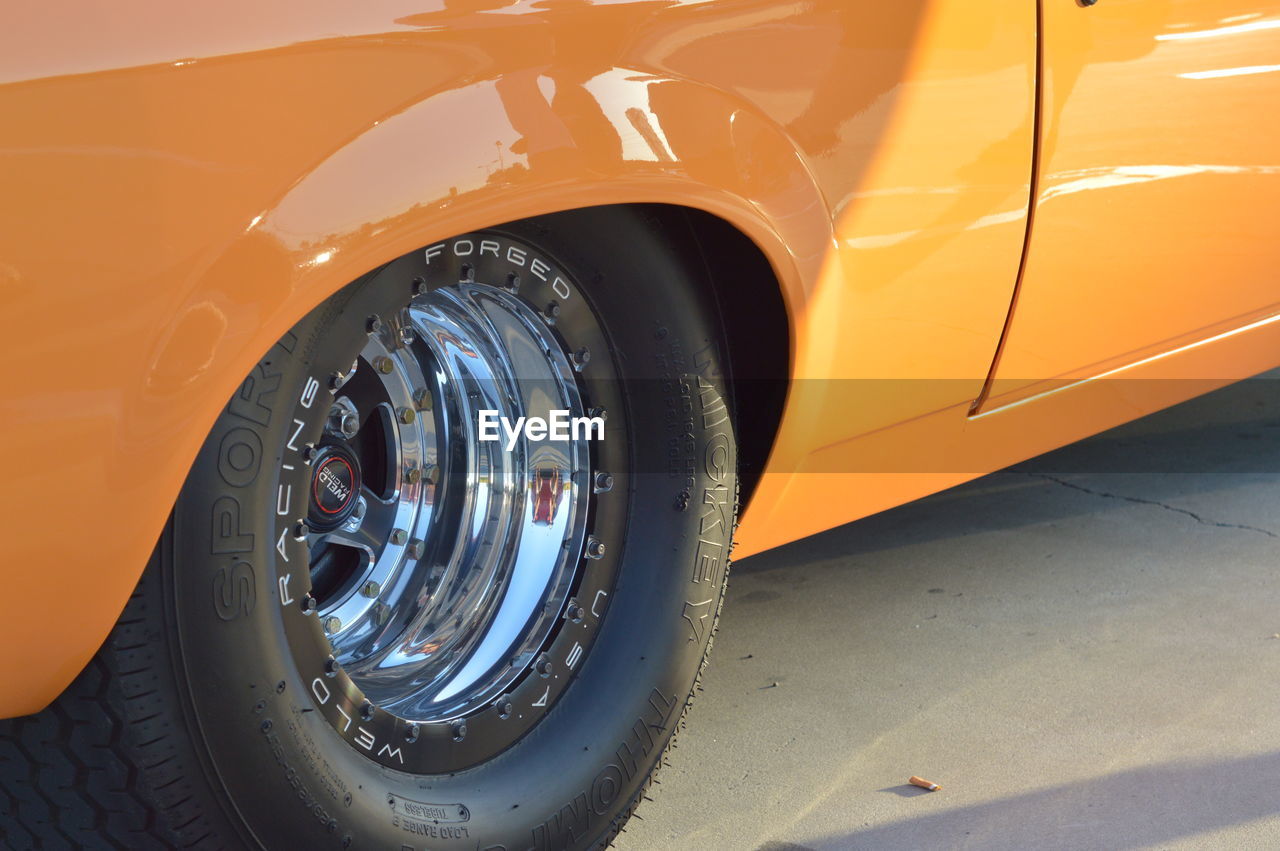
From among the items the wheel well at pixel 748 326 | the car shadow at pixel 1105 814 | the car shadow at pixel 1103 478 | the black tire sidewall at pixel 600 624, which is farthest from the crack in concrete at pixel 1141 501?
the black tire sidewall at pixel 600 624

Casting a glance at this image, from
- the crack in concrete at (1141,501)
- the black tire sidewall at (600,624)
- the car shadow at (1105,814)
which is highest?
the black tire sidewall at (600,624)

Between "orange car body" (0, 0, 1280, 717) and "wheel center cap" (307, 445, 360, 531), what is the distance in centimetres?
40

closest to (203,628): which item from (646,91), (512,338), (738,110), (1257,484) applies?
(512,338)

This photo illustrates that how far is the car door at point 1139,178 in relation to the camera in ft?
6.49

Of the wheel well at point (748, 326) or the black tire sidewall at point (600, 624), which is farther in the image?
the wheel well at point (748, 326)

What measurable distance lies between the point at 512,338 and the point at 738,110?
0.42 meters

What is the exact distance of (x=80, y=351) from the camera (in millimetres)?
1128

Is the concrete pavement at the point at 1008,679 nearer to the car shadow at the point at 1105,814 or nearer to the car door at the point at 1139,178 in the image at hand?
the car shadow at the point at 1105,814

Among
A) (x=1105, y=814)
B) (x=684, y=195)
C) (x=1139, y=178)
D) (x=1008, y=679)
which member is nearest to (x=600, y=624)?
(x=684, y=195)

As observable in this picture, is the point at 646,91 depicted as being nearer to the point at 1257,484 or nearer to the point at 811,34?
the point at 811,34

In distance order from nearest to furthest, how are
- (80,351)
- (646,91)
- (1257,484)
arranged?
1. (80,351)
2. (646,91)
3. (1257,484)

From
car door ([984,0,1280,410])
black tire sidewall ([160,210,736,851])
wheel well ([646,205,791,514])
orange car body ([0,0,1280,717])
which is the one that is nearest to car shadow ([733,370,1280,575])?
orange car body ([0,0,1280,717])

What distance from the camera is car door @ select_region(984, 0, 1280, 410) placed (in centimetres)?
198

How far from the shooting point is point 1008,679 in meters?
2.38
